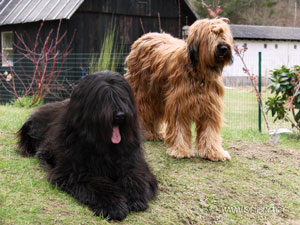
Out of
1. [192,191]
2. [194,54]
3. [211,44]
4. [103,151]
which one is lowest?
[192,191]

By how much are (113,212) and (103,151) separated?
1.85ft

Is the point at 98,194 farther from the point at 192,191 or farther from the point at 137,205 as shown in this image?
the point at 192,191

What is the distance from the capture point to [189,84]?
504 centimetres

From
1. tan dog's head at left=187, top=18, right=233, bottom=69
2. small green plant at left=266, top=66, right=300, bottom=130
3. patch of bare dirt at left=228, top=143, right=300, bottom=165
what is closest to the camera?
tan dog's head at left=187, top=18, right=233, bottom=69

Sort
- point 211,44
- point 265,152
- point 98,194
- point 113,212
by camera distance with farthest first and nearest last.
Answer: point 265,152 → point 211,44 → point 98,194 → point 113,212

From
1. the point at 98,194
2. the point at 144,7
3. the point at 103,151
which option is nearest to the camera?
the point at 98,194

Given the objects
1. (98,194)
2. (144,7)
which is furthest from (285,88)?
(144,7)

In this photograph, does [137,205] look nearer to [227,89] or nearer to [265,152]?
[265,152]

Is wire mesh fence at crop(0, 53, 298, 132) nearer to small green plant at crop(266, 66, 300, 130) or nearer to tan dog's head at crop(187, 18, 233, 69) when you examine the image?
small green plant at crop(266, 66, 300, 130)

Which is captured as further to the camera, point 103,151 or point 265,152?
point 265,152

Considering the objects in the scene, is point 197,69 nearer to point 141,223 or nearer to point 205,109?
point 205,109

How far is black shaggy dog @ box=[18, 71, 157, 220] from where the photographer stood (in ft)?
11.2

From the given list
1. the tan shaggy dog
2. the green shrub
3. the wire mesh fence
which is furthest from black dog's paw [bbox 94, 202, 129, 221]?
the green shrub

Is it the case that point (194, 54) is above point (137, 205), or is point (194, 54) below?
above
